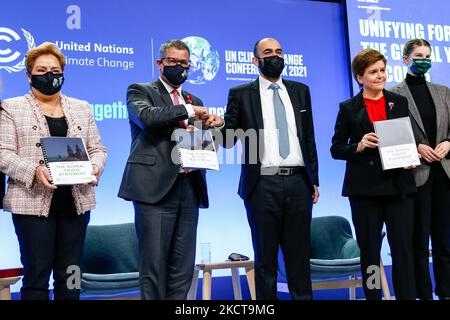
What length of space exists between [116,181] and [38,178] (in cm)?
230

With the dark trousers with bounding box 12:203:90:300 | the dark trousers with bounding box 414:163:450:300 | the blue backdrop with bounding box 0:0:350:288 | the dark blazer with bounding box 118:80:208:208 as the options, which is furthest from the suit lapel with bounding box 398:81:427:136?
the dark trousers with bounding box 12:203:90:300

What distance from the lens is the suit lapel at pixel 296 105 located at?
12.4 ft

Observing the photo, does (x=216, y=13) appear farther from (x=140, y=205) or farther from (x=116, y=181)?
(x=140, y=205)

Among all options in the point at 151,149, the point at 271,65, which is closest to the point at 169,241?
the point at 151,149

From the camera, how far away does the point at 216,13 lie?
19.1 feet

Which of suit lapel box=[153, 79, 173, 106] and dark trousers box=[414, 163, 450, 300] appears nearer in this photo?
suit lapel box=[153, 79, 173, 106]

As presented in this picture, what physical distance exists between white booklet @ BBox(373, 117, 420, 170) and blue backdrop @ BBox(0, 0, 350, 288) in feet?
7.59

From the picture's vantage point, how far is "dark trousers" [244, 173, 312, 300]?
3.58m

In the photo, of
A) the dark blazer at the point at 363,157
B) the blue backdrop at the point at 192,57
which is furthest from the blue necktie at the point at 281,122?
the blue backdrop at the point at 192,57

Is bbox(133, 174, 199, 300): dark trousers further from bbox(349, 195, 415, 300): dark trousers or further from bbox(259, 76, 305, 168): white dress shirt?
bbox(349, 195, 415, 300): dark trousers

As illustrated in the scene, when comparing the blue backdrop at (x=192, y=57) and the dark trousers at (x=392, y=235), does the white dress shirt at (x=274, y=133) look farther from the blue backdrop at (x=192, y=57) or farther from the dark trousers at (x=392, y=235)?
the blue backdrop at (x=192, y=57)

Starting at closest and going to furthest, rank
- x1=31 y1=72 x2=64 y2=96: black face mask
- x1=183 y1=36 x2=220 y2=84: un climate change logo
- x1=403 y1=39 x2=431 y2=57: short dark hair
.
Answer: x1=31 y1=72 x2=64 y2=96: black face mask → x1=403 y1=39 x2=431 y2=57: short dark hair → x1=183 y1=36 x2=220 y2=84: un climate change logo

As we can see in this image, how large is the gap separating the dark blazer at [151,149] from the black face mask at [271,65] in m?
0.70

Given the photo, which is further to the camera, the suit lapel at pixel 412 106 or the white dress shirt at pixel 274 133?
the suit lapel at pixel 412 106
